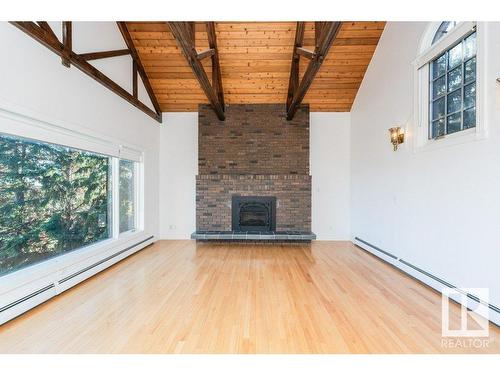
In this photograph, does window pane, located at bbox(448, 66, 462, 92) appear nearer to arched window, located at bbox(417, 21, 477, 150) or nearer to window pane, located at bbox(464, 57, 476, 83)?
arched window, located at bbox(417, 21, 477, 150)

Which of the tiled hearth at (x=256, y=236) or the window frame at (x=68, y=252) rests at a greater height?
the window frame at (x=68, y=252)

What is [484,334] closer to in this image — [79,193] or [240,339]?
[240,339]

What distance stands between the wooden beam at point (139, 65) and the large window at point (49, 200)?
195cm

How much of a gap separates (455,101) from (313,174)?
3.26 metres

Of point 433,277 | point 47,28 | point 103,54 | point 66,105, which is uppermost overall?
point 103,54

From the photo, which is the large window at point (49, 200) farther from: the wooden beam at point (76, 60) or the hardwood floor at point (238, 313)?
the wooden beam at point (76, 60)

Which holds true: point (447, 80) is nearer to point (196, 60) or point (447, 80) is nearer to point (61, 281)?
point (196, 60)

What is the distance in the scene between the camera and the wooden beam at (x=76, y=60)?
252 cm

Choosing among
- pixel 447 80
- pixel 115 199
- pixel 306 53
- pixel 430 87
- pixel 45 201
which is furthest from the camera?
pixel 115 199

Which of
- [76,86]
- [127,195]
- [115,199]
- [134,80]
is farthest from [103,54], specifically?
[127,195]

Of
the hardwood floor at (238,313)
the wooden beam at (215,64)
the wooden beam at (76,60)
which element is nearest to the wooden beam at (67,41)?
the wooden beam at (76,60)

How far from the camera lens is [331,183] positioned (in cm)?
609

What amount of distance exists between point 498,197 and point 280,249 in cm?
354

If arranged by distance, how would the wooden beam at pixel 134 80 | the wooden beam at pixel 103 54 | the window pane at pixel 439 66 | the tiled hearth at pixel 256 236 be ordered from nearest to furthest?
the window pane at pixel 439 66, the wooden beam at pixel 103 54, the wooden beam at pixel 134 80, the tiled hearth at pixel 256 236
